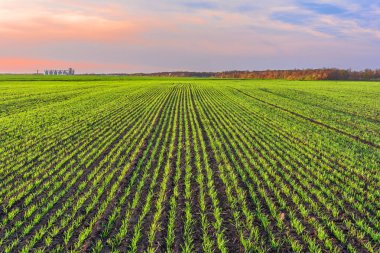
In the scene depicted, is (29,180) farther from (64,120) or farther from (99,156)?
(64,120)

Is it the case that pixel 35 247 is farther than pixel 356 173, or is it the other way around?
pixel 356 173

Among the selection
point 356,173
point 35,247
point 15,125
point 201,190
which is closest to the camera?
point 35,247

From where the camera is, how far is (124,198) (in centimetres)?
782

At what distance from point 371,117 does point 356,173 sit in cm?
1550

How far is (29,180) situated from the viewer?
9.09 meters

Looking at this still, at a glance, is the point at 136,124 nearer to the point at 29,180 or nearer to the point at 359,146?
the point at 29,180

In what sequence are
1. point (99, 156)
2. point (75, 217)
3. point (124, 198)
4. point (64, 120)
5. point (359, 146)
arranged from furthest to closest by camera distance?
point (64, 120) → point (359, 146) → point (99, 156) → point (124, 198) → point (75, 217)

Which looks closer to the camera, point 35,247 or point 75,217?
point 35,247

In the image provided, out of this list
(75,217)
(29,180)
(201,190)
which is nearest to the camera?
(75,217)

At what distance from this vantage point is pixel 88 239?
19.6 ft

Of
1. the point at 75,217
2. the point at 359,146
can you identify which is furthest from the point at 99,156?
the point at 359,146

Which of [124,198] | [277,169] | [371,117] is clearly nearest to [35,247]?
[124,198]

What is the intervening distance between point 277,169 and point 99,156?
20.7ft

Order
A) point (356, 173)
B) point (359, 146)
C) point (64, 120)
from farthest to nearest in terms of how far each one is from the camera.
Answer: point (64, 120) < point (359, 146) < point (356, 173)
